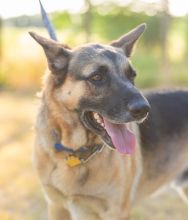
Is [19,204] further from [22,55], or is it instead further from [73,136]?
[22,55]

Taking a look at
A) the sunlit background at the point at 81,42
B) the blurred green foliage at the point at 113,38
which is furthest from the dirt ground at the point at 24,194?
A: the blurred green foliage at the point at 113,38

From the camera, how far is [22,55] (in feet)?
39.3

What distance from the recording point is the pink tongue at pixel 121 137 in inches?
119

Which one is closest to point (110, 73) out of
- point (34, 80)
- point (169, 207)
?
point (169, 207)

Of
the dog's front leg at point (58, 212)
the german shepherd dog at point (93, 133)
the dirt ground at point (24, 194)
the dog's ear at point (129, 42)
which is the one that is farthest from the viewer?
the dirt ground at point (24, 194)

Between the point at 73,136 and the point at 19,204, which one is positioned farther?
the point at 19,204

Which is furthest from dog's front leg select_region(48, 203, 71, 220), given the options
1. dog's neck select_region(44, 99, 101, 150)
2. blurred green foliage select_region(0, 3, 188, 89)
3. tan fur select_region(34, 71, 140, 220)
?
blurred green foliage select_region(0, 3, 188, 89)

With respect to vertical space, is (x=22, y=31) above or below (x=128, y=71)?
above

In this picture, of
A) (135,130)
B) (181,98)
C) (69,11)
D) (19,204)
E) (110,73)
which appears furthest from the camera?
(69,11)

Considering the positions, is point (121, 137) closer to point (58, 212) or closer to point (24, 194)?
point (58, 212)

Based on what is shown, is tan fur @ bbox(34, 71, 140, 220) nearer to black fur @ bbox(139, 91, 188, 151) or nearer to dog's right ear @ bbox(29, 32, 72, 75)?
dog's right ear @ bbox(29, 32, 72, 75)

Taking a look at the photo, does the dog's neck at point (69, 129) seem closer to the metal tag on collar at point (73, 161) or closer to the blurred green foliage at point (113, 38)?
the metal tag on collar at point (73, 161)

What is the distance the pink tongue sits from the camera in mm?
3035

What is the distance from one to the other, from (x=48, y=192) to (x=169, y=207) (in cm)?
181
